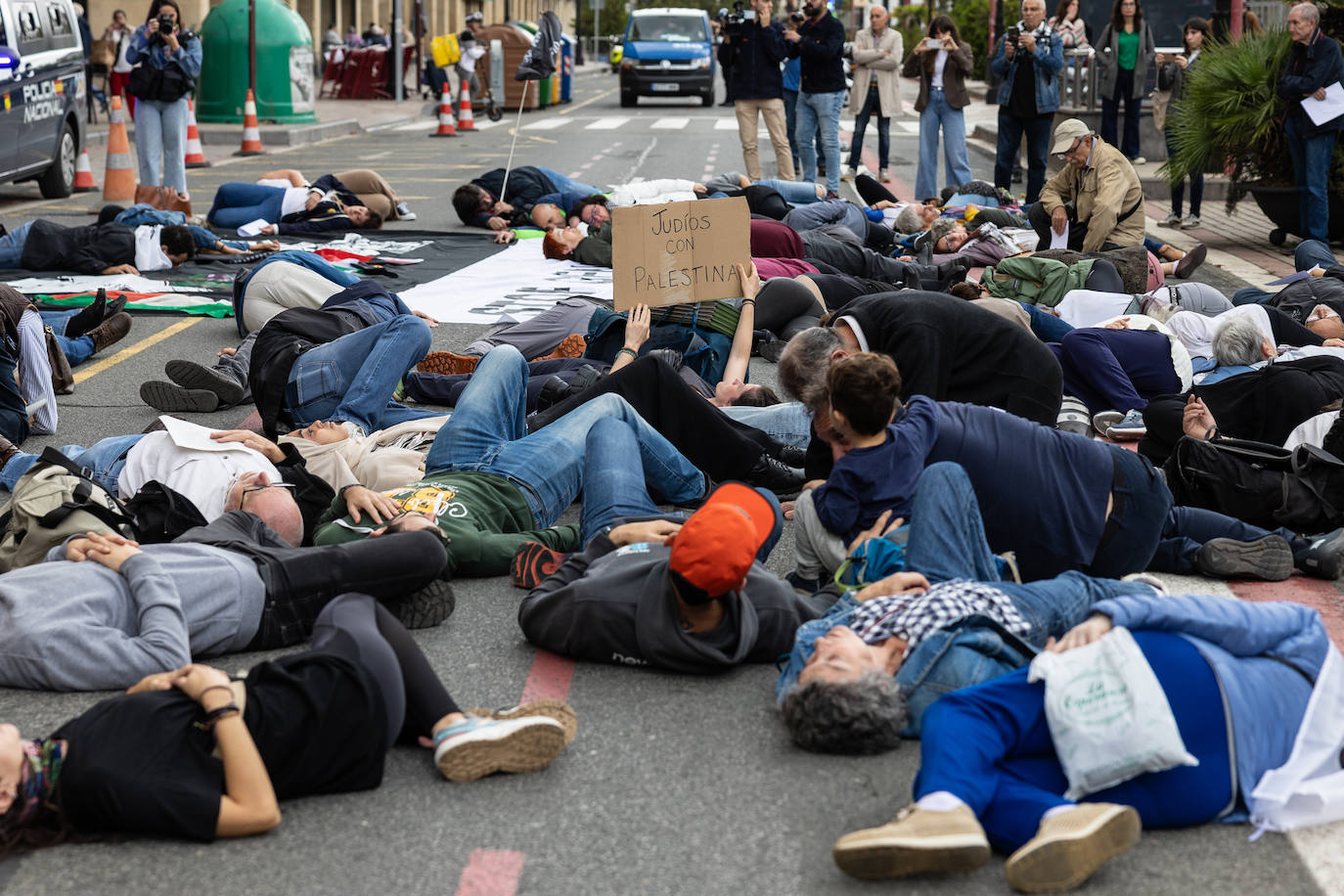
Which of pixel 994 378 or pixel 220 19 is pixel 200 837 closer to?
pixel 994 378

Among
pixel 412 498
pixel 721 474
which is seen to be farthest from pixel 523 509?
pixel 721 474

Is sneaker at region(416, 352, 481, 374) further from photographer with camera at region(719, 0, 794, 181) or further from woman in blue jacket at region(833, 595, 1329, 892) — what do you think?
photographer with camera at region(719, 0, 794, 181)

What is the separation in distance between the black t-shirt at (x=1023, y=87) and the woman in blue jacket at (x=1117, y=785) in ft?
40.1

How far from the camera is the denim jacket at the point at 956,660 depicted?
370cm

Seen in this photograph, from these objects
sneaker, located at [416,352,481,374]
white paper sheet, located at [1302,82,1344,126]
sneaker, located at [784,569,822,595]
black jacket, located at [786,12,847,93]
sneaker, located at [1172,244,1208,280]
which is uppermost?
black jacket, located at [786,12,847,93]

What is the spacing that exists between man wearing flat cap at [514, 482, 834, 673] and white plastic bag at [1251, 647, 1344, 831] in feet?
4.66

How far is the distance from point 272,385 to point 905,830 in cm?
437

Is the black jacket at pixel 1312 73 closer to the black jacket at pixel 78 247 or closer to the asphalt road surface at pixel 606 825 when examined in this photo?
the black jacket at pixel 78 247

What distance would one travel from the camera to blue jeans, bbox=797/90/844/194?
16.4m

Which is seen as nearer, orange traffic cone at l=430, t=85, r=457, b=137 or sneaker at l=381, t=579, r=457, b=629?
sneaker at l=381, t=579, r=457, b=629

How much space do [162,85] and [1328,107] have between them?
10.8 m

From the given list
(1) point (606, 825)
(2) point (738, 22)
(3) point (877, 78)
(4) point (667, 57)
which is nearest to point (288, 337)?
(1) point (606, 825)

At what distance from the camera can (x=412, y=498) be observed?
515cm

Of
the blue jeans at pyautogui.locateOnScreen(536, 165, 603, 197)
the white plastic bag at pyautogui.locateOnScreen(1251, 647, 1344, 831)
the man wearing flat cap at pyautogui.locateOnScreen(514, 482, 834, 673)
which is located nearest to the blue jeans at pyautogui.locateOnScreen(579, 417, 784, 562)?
the man wearing flat cap at pyautogui.locateOnScreen(514, 482, 834, 673)
